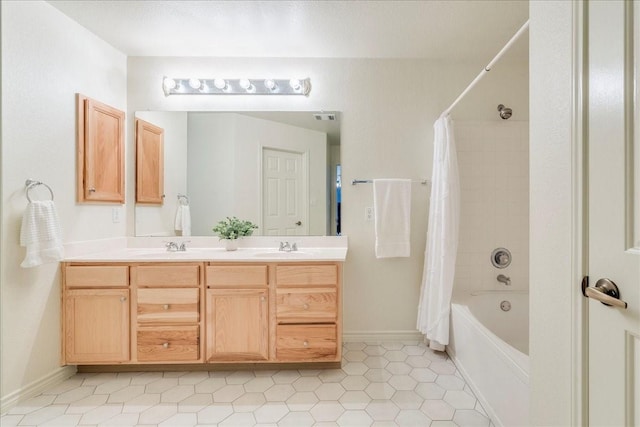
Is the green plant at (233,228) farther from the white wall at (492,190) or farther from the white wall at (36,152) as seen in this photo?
the white wall at (492,190)

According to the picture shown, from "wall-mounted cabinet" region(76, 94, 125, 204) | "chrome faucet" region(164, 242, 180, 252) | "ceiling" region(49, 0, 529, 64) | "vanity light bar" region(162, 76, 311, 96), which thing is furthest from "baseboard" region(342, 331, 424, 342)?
"ceiling" region(49, 0, 529, 64)

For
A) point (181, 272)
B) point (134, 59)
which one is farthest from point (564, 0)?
point (134, 59)

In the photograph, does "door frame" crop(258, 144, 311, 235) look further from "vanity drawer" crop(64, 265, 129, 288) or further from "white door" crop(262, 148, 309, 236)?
"vanity drawer" crop(64, 265, 129, 288)

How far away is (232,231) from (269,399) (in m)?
1.15

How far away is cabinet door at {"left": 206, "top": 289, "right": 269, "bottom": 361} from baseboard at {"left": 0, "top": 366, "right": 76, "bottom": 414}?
0.93 metres

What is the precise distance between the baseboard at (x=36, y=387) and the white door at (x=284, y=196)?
1549 millimetres

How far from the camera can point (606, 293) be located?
0.75m

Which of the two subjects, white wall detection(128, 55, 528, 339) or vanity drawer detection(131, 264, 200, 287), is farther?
white wall detection(128, 55, 528, 339)

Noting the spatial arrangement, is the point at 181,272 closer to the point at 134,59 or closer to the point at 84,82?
the point at 84,82

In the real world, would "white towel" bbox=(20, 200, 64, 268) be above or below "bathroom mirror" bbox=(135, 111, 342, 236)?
below

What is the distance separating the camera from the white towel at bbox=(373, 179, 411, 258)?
231 cm

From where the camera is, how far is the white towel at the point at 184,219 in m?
2.41

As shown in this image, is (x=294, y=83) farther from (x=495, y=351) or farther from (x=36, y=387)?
(x=36, y=387)

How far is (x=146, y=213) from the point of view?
7.98ft
